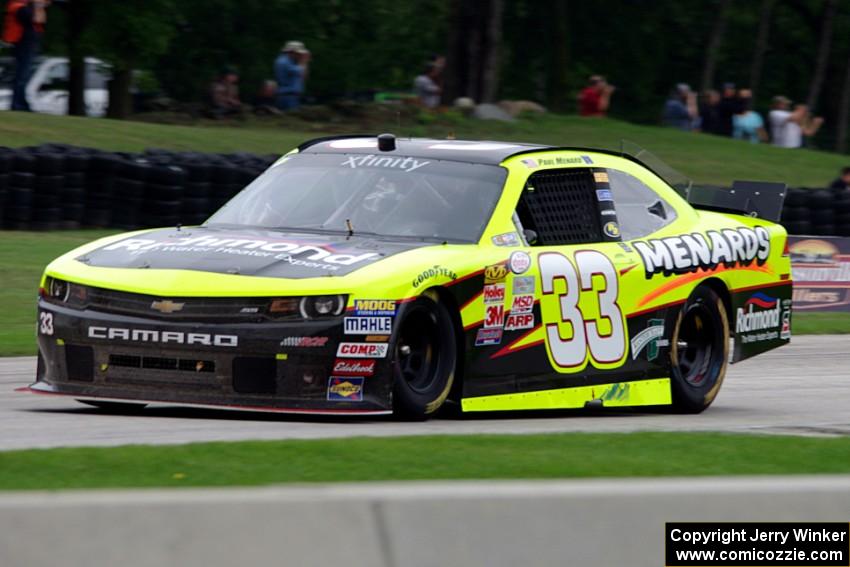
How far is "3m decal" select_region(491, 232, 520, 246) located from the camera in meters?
8.70

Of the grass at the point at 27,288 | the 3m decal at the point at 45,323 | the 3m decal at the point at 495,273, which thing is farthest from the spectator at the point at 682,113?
the 3m decal at the point at 45,323

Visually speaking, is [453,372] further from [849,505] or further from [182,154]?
[182,154]

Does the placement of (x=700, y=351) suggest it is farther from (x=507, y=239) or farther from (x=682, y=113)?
(x=682, y=113)

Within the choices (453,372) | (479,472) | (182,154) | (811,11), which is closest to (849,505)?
(479,472)

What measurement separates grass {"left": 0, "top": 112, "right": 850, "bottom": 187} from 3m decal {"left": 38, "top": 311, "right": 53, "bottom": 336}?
14.4 m

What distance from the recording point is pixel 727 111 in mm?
34719

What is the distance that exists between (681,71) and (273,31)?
45.3ft

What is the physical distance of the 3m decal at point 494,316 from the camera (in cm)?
Result: 844

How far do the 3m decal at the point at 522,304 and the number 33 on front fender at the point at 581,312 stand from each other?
100 mm

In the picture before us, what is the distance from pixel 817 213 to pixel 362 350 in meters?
16.1

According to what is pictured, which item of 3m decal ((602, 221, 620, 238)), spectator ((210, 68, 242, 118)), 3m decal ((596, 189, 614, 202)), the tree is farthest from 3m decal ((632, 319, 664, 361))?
the tree

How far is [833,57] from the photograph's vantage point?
49.4 meters

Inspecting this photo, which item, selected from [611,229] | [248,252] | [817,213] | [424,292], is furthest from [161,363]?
[817,213]

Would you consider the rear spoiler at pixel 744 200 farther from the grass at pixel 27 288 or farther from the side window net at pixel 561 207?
the grass at pixel 27 288
